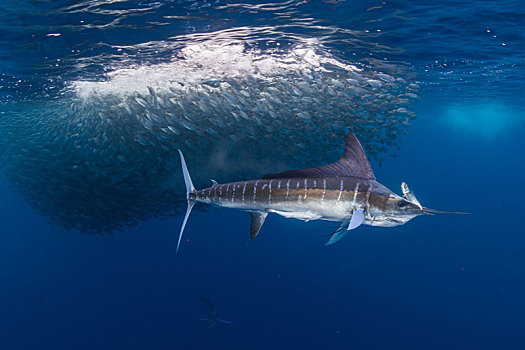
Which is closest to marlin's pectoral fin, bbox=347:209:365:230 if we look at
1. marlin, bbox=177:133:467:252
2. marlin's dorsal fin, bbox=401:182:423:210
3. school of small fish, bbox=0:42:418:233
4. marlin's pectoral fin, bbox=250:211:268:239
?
marlin, bbox=177:133:467:252

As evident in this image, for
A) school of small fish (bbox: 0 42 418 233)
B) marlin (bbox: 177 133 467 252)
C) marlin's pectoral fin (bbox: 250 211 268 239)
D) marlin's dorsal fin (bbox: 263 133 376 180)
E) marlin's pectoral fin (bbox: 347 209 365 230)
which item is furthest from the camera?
school of small fish (bbox: 0 42 418 233)

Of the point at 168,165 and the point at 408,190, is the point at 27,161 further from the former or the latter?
the point at 408,190

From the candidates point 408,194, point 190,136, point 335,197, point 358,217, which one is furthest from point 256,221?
point 190,136

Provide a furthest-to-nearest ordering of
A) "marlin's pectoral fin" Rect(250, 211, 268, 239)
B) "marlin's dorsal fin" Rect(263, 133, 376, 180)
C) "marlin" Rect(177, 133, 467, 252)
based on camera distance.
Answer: "marlin's pectoral fin" Rect(250, 211, 268, 239) → "marlin's dorsal fin" Rect(263, 133, 376, 180) → "marlin" Rect(177, 133, 467, 252)

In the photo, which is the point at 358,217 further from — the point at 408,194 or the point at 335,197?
the point at 408,194

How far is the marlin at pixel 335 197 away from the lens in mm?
2895

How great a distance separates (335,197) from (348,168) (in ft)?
1.60

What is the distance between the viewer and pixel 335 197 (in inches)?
119

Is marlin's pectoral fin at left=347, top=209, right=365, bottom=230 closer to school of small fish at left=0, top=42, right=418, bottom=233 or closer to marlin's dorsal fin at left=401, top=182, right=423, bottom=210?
marlin's dorsal fin at left=401, top=182, right=423, bottom=210

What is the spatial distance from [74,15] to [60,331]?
1742 centimetres

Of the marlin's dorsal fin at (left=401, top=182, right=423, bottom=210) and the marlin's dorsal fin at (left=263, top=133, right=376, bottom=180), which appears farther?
the marlin's dorsal fin at (left=263, top=133, right=376, bottom=180)

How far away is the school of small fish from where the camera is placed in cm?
973

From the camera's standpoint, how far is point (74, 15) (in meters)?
8.03

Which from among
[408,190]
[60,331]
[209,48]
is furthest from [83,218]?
[408,190]
